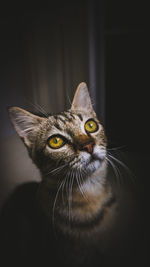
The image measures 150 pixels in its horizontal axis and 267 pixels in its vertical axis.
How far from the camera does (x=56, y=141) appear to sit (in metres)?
0.51

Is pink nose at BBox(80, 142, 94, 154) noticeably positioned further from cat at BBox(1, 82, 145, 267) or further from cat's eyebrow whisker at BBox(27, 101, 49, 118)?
cat's eyebrow whisker at BBox(27, 101, 49, 118)

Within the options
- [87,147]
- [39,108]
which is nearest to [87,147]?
[87,147]

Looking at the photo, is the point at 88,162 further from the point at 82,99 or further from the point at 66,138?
the point at 82,99

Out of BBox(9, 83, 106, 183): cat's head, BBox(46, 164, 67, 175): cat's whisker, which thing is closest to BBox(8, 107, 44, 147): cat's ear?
BBox(9, 83, 106, 183): cat's head

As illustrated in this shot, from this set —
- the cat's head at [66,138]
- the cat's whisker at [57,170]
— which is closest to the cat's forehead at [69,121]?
the cat's head at [66,138]

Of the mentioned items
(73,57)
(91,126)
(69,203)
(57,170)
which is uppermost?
(73,57)

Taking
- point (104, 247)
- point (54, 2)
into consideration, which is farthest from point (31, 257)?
point (54, 2)

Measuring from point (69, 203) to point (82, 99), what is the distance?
1.12 feet

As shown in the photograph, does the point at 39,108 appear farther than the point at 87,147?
Yes

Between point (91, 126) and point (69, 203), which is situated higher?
point (91, 126)

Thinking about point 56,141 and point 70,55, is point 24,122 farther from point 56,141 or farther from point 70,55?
point 70,55

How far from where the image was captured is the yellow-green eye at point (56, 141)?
0.51 m

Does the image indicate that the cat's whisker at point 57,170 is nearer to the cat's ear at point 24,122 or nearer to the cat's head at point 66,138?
the cat's head at point 66,138

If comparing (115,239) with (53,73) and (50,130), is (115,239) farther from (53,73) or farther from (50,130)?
(53,73)
